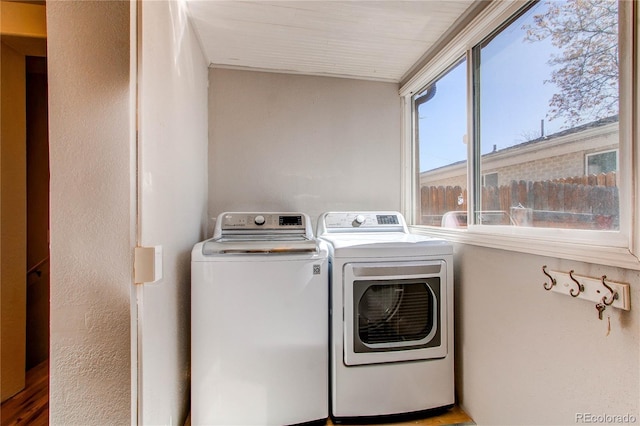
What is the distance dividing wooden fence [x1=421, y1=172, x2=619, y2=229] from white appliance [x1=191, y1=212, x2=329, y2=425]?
0.97 m

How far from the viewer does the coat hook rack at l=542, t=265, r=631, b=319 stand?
0.82 meters

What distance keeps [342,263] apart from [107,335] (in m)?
1.03

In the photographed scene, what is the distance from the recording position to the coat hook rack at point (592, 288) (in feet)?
2.68

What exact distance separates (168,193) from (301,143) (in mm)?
1305

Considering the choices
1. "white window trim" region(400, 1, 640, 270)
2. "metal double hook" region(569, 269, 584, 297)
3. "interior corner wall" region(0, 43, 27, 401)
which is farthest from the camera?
"interior corner wall" region(0, 43, 27, 401)

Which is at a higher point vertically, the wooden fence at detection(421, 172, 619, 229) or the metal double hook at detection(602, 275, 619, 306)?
the wooden fence at detection(421, 172, 619, 229)

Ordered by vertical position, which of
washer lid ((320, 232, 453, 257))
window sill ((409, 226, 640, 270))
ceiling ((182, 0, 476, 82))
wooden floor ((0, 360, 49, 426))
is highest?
ceiling ((182, 0, 476, 82))

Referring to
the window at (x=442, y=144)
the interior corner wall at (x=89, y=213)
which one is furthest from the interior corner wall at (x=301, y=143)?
the interior corner wall at (x=89, y=213)

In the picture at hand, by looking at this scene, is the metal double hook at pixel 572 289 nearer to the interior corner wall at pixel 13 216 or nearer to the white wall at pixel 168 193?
the white wall at pixel 168 193

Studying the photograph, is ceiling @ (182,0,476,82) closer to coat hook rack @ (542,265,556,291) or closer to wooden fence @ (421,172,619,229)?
wooden fence @ (421,172,619,229)

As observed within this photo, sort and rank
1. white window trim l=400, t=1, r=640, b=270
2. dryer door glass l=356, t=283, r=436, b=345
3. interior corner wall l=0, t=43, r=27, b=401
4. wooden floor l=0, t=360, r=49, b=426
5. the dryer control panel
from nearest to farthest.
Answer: white window trim l=400, t=1, r=640, b=270
wooden floor l=0, t=360, r=49, b=426
dryer door glass l=356, t=283, r=436, b=345
interior corner wall l=0, t=43, r=27, b=401
the dryer control panel

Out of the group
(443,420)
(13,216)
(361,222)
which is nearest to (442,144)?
(361,222)

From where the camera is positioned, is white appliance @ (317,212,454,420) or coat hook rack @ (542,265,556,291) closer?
coat hook rack @ (542,265,556,291)

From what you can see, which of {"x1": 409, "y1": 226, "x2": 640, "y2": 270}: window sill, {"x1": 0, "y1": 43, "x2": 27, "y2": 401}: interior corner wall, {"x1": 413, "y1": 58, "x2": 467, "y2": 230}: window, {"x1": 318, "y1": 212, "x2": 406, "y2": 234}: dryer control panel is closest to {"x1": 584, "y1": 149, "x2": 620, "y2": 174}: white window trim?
{"x1": 409, "y1": 226, "x2": 640, "y2": 270}: window sill
